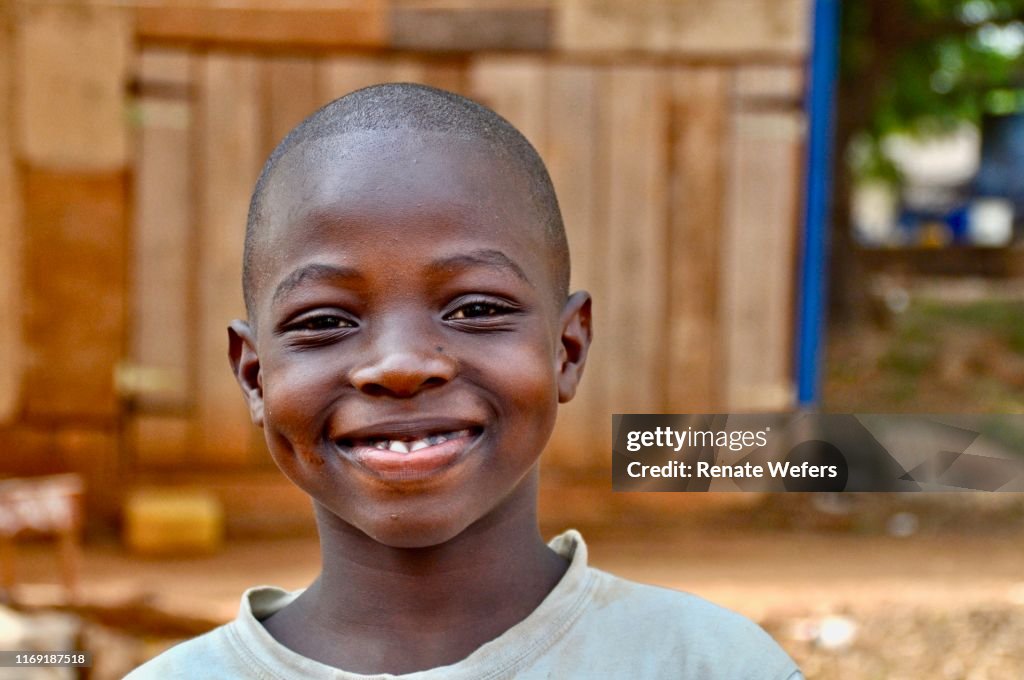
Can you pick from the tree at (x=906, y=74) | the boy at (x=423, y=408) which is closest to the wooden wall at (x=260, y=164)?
the tree at (x=906, y=74)

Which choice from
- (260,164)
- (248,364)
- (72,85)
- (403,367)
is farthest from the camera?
(260,164)

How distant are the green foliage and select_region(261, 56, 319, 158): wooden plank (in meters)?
4.36

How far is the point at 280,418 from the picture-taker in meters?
1.23

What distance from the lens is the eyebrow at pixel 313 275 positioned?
120 cm

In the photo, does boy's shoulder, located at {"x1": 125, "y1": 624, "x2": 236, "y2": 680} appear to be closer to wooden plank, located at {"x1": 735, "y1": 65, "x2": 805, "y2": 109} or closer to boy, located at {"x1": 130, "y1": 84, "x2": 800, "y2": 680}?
boy, located at {"x1": 130, "y1": 84, "x2": 800, "y2": 680}

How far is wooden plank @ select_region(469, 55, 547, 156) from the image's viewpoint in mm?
5301

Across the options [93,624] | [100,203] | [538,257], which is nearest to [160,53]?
[100,203]

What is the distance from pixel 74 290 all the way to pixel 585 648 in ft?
14.5

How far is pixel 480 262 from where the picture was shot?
1216 mm

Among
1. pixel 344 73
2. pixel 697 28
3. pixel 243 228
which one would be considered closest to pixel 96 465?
pixel 243 228

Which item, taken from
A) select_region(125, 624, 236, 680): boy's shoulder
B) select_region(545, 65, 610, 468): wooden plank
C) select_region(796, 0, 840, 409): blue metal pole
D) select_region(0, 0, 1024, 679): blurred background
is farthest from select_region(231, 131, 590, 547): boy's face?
select_region(796, 0, 840, 409): blue metal pole

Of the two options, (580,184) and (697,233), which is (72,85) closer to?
(580,184)

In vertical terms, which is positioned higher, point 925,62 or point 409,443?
point 925,62

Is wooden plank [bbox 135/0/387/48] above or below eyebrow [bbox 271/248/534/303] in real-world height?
above
